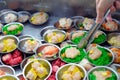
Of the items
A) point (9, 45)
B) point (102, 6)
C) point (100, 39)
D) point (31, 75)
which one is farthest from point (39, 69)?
point (102, 6)

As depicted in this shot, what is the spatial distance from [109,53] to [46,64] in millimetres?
494

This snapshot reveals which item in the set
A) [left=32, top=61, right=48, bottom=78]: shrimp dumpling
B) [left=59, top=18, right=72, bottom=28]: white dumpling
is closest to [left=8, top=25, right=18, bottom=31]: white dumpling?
[left=59, top=18, right=72, bottom=28]: white dumpling

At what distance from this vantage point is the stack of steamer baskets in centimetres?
180

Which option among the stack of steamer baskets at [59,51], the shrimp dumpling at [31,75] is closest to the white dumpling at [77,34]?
the stack of steamer baskets at [59,51]

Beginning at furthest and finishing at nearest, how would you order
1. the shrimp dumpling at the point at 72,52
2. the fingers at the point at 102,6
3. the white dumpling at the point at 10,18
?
1. the white dumpling at the point at 10,18
2. the shrimp dumpling at the point at 72,52
3. the fingers at the point at 102,6

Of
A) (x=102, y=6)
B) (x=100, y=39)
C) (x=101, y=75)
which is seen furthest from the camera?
(x=100, y=39)

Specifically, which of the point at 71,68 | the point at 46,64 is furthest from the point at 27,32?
the point at 71,68

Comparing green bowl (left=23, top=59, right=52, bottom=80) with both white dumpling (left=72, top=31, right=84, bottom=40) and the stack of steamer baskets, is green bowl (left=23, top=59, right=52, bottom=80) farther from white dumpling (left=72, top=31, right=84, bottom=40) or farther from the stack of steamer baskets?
white dumpling (left=72, top=31, right=84, bottom=40)

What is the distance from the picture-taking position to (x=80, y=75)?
5.78ft

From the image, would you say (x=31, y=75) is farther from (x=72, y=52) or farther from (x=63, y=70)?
(x=72, y=52)

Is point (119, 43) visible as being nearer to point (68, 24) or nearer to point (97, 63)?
point (97, 63)

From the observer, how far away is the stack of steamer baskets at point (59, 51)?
1.80 metres

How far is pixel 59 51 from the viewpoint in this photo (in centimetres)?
199

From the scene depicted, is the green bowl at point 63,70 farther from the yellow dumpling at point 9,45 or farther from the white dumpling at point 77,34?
the yellow dumpling at point 9,45
